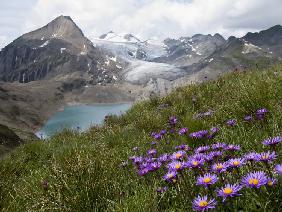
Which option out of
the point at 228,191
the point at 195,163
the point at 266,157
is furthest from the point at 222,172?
the point at 228,191

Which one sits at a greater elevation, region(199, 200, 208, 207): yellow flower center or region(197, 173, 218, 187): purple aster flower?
region(197, 173, 218, 187): purple aster flower

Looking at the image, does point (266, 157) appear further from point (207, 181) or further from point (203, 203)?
point (203, 203)

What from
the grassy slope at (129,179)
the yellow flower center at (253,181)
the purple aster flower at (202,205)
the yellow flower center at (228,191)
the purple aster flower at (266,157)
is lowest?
the grassy slope at (129,179)

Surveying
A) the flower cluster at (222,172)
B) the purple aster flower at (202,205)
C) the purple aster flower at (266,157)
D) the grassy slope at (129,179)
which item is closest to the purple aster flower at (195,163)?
the flower cluster at (222,172)

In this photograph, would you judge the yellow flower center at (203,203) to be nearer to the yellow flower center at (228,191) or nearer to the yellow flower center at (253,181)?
the yellow flower center at (228,191)

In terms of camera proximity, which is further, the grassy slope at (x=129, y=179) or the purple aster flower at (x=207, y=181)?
the grassy slope at (x=129, y=179)

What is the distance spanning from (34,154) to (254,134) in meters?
9.34

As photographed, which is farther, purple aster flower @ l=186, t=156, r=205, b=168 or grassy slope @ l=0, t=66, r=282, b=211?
→ grassy slope @ l=0, t=66, r=282, b=211

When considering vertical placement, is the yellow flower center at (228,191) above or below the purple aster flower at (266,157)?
below

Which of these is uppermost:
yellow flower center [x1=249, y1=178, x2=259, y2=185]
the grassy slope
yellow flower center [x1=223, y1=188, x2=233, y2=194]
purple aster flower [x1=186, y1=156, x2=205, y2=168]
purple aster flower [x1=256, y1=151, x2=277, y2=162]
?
purple aster flower [x1=256, y1=151, x2=277, y2=162]

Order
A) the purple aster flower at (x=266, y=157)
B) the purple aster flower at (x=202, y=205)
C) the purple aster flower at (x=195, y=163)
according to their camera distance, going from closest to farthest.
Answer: the purple aster flower at (x=202, y=205)
the purple aster flower at (x=266, y=157)
the purple aster flower at (x=195, y=163)

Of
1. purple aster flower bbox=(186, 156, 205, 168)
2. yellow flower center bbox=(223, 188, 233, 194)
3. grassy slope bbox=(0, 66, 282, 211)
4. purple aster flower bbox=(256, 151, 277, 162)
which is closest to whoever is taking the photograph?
yellow flower center bbox=(223, 188, 233, 194)

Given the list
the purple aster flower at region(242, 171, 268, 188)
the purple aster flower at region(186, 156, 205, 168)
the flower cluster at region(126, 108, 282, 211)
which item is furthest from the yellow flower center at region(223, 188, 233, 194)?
the purple aster flower at region(186, 156, 205, 168)

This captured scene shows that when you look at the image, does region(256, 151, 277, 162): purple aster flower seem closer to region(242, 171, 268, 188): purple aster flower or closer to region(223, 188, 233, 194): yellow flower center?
region(242, 171, 268, 188): purple aster flower
